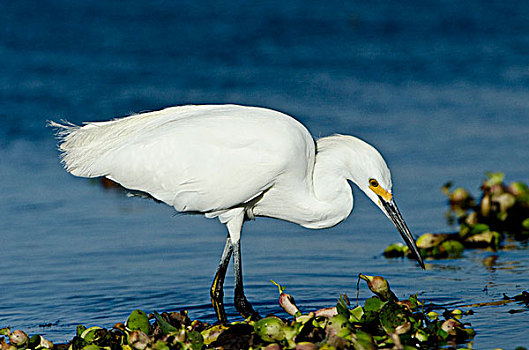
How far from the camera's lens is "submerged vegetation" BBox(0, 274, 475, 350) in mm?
4449

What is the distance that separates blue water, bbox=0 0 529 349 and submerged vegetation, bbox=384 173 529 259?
0.17 metres

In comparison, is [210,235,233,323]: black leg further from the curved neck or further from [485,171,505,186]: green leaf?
[485,171,505,186]: green leaf

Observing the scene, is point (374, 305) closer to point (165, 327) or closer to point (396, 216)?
point (396, 216)

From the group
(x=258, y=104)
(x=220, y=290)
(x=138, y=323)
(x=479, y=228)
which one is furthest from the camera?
(x=258, y=104)

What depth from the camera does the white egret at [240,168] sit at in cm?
539

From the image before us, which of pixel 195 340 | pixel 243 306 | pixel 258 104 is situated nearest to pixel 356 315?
pixel 195 340

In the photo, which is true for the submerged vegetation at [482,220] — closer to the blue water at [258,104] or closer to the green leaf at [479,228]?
the green leaf at [479,228]

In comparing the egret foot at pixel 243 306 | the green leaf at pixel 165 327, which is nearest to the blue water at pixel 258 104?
the egret foot at pixel 243 306

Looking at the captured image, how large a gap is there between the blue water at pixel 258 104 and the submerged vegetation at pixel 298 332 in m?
0.41

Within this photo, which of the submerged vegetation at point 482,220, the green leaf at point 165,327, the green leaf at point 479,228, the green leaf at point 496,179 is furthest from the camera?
the green leaf at point 496,179

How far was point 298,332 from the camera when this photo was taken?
14.8ft

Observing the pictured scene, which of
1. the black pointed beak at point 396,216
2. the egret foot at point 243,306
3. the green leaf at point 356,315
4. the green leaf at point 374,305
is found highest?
the black pointed beak at point 396,216

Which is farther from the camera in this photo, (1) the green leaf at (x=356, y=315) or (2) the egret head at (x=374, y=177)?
(2) the egret head at (x=374, y=177)

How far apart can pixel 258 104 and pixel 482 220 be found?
504 centimetres
